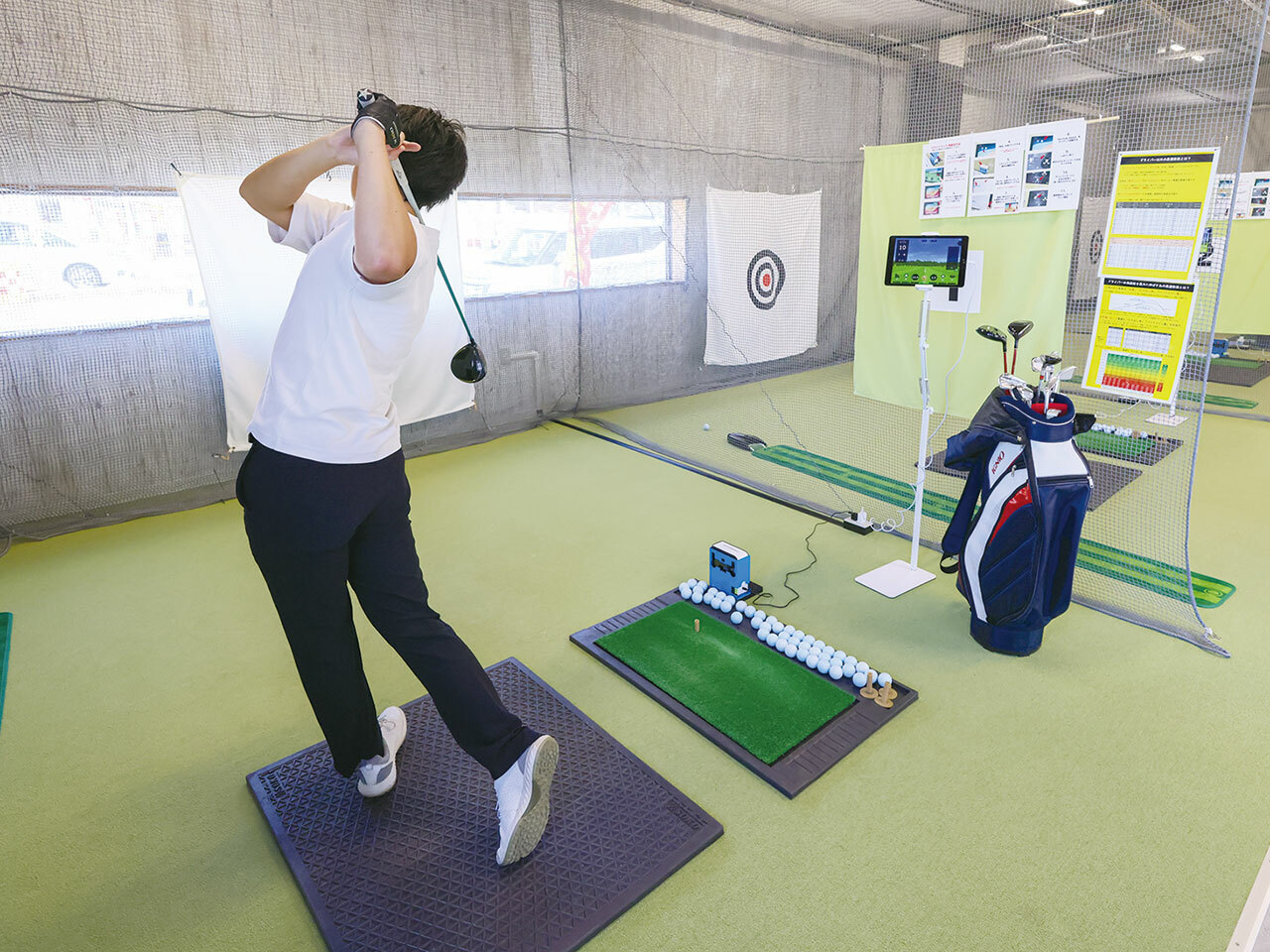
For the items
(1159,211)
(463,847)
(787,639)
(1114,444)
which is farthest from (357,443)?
(1114,444)

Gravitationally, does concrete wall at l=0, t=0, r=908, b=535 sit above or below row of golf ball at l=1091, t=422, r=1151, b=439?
above

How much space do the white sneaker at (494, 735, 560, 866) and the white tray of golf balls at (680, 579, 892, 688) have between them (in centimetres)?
89

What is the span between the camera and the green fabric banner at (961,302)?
2486mm

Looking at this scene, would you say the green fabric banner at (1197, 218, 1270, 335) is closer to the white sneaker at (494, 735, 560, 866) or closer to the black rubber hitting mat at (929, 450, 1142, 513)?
the black rubber hitting mat at (929, 450, 1142, 513)

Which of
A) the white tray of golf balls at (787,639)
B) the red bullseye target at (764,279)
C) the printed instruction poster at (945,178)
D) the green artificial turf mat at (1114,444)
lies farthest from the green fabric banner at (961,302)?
the white tray of golf balls at (787,639)

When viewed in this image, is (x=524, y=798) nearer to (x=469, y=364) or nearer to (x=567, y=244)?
(x=469, y=364)

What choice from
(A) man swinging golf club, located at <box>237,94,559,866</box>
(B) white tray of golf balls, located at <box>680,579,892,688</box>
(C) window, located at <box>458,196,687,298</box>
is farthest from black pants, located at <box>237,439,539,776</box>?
(C) window, located at <box>458,196,687,298</box>

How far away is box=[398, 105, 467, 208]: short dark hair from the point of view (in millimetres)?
1197

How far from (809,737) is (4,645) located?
2.39m

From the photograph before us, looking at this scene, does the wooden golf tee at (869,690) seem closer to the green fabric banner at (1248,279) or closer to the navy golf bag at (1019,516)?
the navy golf bag at (1019,516)

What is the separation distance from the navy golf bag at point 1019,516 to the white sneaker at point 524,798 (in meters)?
1.34

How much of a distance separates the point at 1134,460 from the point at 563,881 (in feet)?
11.6

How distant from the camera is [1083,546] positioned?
2.77 m

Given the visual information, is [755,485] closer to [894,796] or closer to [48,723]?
[894,796]
